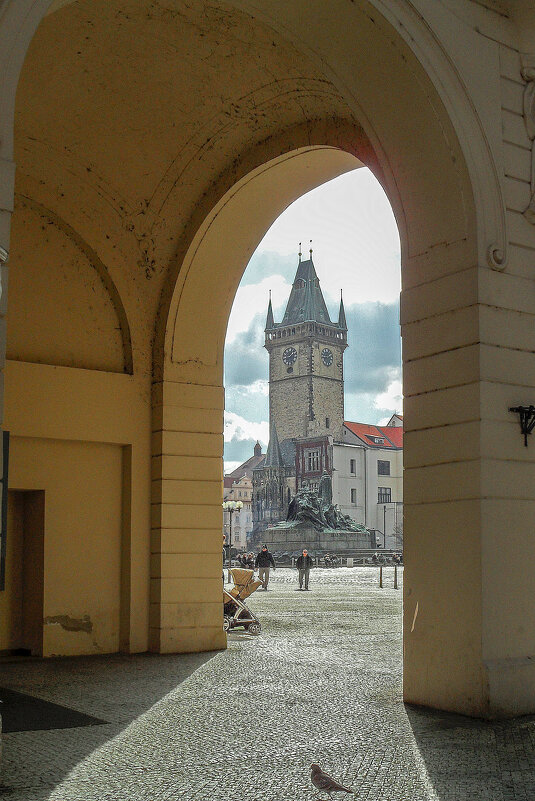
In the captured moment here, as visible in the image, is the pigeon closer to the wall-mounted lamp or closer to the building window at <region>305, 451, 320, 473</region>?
the wall-mounted lamp

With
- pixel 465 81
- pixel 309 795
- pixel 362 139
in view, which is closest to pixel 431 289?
pixel 465 81

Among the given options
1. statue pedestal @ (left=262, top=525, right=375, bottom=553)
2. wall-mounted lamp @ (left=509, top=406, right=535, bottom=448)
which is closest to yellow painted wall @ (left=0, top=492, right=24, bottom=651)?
wall-mounted lamp @ (left=509, top=406, right=535, bottom=448)

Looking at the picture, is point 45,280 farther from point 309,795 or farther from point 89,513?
point 309,795

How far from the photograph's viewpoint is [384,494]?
10100 cm

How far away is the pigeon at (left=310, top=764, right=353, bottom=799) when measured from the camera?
4.71 metres

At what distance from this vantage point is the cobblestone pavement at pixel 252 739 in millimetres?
4809

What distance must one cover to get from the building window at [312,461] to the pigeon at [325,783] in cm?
9519

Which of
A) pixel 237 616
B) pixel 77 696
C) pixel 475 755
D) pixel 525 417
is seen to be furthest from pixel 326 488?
pixel 475 755

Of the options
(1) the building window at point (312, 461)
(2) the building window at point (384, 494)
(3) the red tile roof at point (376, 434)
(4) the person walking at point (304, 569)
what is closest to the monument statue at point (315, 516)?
(1) the building window at point (312, 461)

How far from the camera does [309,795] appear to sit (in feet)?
15.2

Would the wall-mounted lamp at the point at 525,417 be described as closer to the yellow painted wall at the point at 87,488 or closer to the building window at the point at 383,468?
the yellow painted wall at the point at 87,488

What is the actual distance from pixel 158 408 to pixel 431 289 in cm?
509

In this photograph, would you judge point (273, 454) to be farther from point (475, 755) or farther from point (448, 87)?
point (475, 755)

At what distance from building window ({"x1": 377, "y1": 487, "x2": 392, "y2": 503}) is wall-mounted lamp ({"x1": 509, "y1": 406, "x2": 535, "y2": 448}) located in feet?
308
